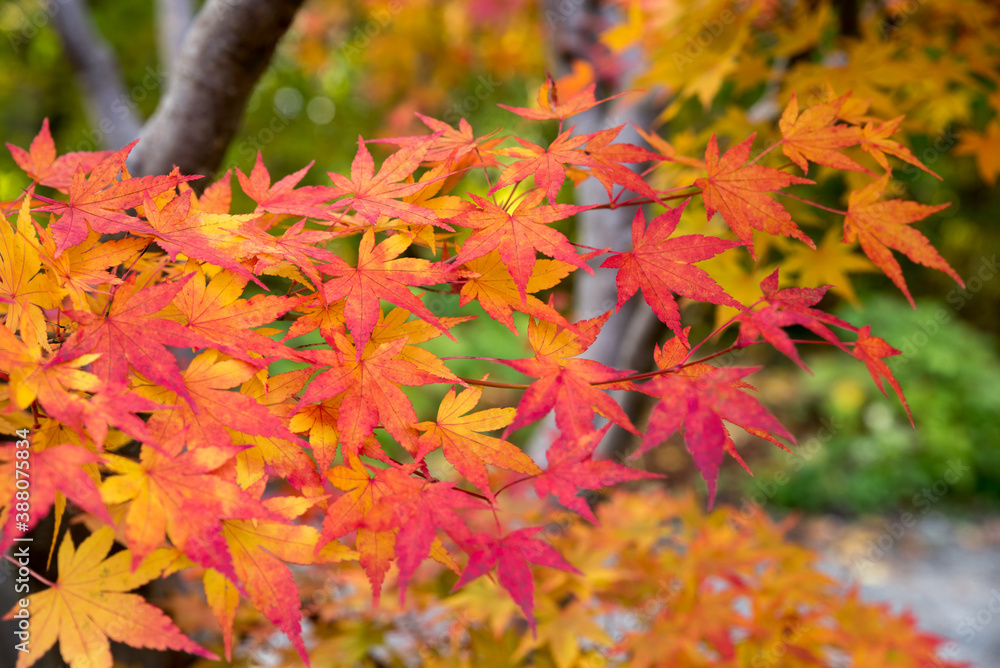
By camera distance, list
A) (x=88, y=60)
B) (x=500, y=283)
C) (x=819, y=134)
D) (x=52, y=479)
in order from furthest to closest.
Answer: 1. (x=88, y=60)
2. (x=819, y=134)
3. (x=500, y=283)
4. (x=52, y=479)

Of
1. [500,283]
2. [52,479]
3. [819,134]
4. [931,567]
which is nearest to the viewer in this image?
[52,479]

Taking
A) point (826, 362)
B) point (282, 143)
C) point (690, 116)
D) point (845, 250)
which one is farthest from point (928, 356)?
point (282, 143)

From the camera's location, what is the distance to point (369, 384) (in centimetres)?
73

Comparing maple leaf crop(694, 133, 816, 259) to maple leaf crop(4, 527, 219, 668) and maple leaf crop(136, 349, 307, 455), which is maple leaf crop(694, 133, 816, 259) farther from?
maple leaf crop(4, 527, 219, 668)

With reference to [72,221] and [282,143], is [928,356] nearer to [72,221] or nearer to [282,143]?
[282,143]

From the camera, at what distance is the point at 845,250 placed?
1482 millimetres

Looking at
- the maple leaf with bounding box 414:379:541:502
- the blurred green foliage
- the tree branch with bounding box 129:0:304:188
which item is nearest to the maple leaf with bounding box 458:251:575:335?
the maple leaf with bounding box 414:379:541:502

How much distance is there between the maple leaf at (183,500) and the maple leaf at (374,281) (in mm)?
186

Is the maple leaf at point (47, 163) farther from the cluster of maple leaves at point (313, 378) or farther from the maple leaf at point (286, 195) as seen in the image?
the maple leaf at point (286, 195)

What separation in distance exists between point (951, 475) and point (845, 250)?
4.60 meters

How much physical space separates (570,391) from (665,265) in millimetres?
199

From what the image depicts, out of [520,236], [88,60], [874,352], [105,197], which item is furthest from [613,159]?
[88,60]

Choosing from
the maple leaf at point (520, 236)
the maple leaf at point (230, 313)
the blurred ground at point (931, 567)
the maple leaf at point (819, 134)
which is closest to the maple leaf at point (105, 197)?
the maple leaf at point (230, 313)

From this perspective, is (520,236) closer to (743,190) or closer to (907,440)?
(743,190)
